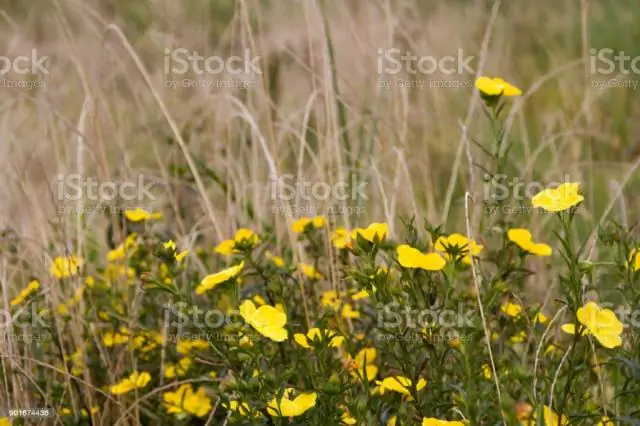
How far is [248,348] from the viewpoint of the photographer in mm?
1158

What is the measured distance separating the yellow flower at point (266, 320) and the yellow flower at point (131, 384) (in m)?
0.44

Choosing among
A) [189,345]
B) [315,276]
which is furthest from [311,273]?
[189,345]

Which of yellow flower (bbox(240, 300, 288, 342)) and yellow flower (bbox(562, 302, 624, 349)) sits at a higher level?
yellow flower (bbox(240, 300, 288, 342))

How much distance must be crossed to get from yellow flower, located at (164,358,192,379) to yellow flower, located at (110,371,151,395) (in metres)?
0.07

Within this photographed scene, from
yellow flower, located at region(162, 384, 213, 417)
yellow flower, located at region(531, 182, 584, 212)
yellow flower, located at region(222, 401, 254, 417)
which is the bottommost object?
yellow flower, located at region(162, 384, 213, 417)

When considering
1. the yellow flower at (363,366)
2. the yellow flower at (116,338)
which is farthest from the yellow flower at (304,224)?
the yellow flower at (116,338)

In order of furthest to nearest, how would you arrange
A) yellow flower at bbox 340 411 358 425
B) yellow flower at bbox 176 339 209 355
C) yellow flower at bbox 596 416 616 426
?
yellow flower at bbox 176 339 209 355 → yellow flower at bbox 340 411 358 425 → yellow flower at bbox 596 416 616 426

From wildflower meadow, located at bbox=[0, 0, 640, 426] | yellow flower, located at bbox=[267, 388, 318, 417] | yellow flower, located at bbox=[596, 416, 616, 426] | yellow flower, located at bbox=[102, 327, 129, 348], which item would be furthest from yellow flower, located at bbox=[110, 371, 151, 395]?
yellow flower, located at bbox=[596, 416, 616, 426]

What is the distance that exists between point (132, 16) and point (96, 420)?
3479 millimetres

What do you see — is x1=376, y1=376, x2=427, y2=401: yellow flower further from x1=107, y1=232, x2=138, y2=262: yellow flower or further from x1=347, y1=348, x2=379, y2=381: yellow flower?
x1=107, y1=232, x2=138, y2=262: yellow flower

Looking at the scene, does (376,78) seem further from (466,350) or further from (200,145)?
(466,350)

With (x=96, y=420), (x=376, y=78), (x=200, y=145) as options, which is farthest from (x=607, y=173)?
(x=96, y=420)

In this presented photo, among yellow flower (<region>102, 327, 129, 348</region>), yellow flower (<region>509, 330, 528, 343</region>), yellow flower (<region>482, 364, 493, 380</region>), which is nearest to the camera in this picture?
yellow flower (<region>482, 364, 493, 380</region>)

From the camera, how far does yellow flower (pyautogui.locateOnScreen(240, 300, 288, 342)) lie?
111 cm
